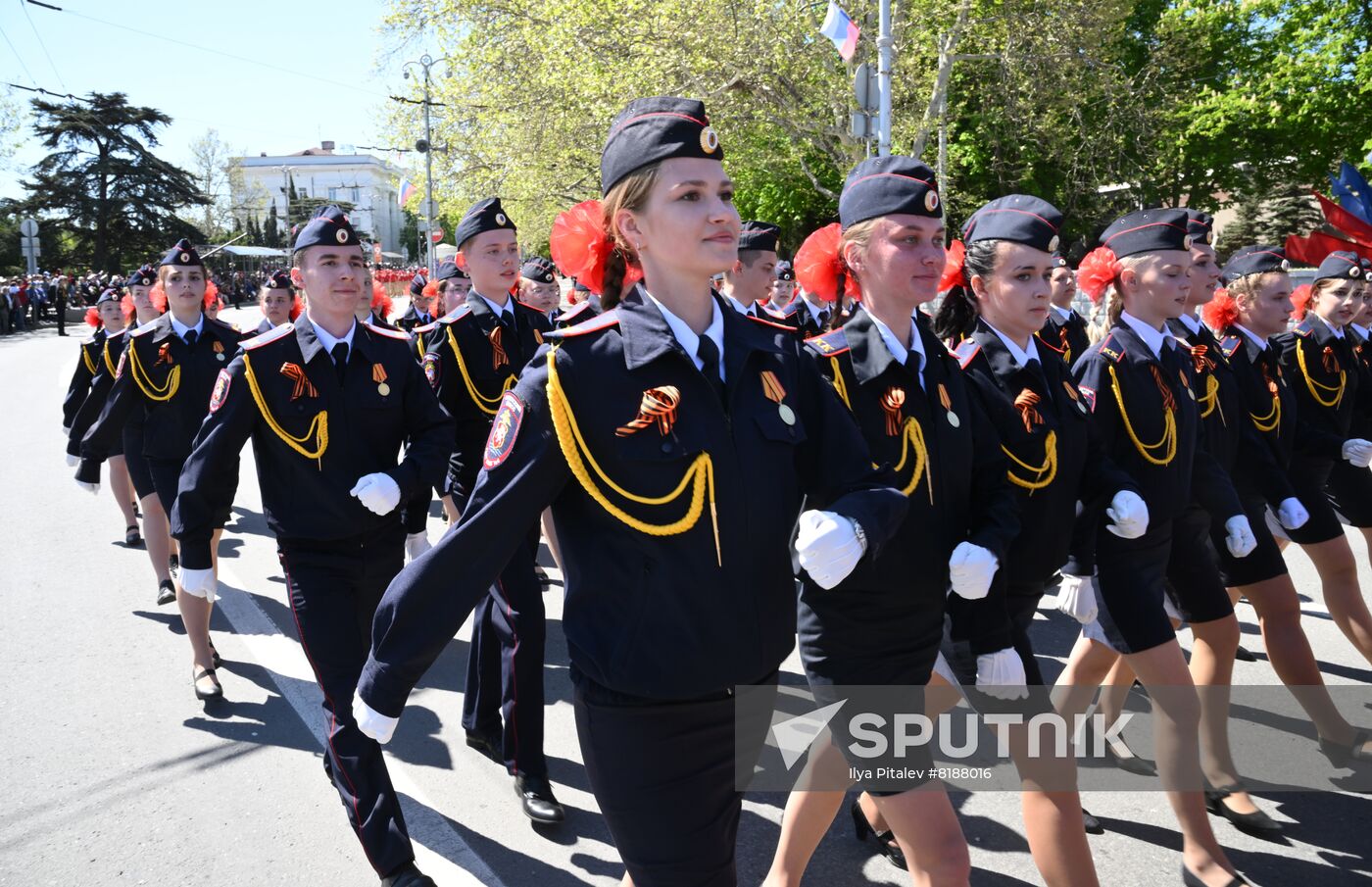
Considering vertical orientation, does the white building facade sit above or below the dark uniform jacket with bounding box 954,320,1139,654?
above

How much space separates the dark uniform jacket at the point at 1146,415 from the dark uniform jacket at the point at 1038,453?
8.4 inches

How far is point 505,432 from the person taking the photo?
7.35 feet

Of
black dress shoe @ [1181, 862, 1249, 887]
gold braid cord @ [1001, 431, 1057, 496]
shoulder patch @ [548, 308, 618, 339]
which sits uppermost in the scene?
shoulder patch @ [548, 308, 618, 339]

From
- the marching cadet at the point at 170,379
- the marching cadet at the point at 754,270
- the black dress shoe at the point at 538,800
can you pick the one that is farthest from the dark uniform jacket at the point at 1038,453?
the marching cadet at the point at 170,379

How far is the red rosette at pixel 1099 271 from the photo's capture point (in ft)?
13.2

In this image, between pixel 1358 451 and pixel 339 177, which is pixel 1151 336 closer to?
pixel 1358 451

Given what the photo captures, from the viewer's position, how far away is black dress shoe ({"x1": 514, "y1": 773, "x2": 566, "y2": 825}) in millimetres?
4004

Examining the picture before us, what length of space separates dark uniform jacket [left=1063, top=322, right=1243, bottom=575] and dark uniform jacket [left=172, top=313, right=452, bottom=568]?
2406mm

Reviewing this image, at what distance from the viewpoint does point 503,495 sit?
7.18 ft

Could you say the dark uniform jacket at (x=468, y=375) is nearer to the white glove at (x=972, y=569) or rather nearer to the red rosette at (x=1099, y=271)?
the red rosette at (x=1099, y=271)

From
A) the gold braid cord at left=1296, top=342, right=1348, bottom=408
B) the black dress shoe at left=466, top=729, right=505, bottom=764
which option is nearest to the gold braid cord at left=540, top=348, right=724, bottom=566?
the black dress shoe at left=466, top=729, right=505, bottom=764

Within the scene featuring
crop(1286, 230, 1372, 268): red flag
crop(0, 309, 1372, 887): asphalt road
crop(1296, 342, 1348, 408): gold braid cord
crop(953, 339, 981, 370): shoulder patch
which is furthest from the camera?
crop(1286, 230, 1372, 268): red flag

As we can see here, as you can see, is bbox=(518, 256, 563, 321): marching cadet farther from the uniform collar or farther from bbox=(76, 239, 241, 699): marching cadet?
the uniform collar

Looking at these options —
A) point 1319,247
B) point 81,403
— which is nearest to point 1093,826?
point 1319,247
